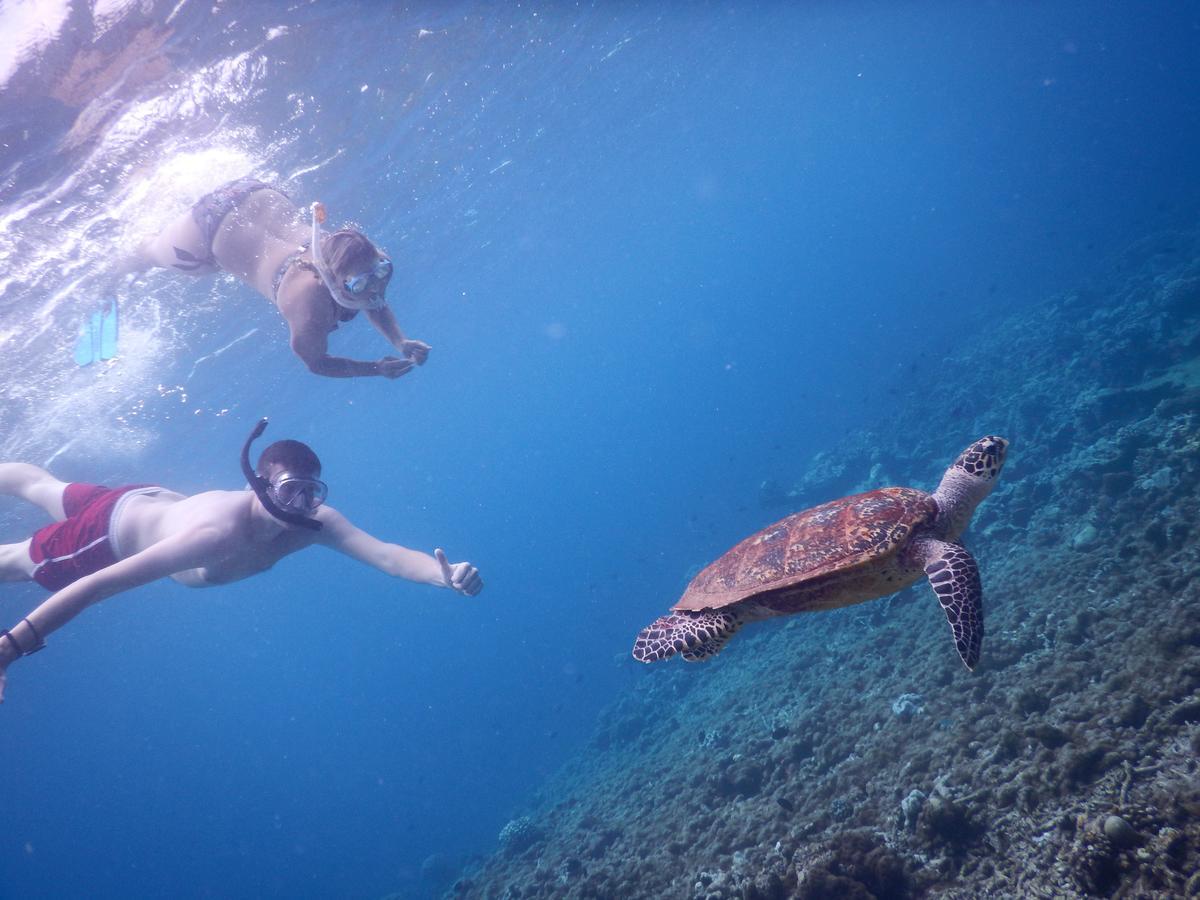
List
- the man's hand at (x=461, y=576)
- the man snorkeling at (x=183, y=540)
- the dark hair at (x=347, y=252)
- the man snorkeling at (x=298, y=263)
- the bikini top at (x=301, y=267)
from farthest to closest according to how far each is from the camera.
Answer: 1. the bikini top at (x=301, y=267)
2. the man snorkeling at (x=298, y=263)
3. the dark hair at (x=347, y=252)
4. the man's hand at (x=461, y=576)
5. the man snorkeling at (x=183, y=540)

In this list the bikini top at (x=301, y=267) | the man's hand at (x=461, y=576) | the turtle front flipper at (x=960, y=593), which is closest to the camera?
the turtle front flipper at (x=960, y=593)

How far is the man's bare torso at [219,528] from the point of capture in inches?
189

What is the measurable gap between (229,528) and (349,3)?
33.3 ft

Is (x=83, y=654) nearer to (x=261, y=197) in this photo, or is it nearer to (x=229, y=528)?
(x=261, y=197)

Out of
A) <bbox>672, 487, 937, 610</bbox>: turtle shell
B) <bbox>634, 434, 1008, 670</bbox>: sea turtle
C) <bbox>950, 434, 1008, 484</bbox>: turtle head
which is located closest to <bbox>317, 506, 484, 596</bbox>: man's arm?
<bbox>634, 434, 1008, 670</bbox>: sea turtle

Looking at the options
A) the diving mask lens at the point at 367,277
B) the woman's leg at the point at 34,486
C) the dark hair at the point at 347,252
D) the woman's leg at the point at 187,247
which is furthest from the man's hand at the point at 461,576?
the woman's leg at the point at 187,247

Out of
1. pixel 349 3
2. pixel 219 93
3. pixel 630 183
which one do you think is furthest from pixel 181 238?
pixel 630 183

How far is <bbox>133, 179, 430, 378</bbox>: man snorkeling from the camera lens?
605 centimetres

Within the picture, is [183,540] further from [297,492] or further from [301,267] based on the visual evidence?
[301,267]

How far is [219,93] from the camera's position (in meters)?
10.1

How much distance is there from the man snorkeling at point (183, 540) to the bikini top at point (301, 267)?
214 centimetres

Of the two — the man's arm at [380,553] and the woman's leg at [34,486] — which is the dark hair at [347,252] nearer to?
the man's arm at [380,553]

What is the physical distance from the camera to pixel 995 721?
500 cm

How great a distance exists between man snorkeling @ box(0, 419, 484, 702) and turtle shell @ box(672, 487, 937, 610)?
233cm
